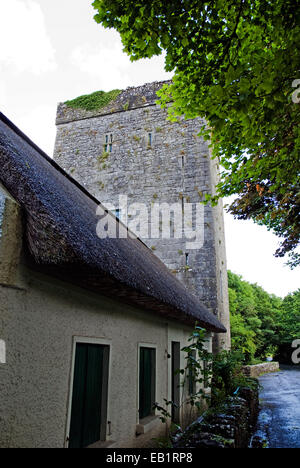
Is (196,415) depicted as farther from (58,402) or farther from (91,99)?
(91,99)

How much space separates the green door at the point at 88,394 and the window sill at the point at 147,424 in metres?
0.99

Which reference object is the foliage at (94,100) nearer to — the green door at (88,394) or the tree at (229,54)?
the tree at (229,54)

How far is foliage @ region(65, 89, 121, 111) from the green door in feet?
45.9

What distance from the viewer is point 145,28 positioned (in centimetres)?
346

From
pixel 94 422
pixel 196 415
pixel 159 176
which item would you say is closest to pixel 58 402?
pixel 94 422

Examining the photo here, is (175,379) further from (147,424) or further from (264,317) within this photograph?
(264,317)

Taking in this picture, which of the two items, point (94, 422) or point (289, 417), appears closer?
point (94, 422)

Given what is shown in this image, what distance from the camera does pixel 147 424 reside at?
14.9ft

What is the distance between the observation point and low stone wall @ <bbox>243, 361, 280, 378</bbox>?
58.5 ft

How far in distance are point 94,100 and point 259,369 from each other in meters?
20.0

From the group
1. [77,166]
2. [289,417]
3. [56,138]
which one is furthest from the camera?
[56,138]

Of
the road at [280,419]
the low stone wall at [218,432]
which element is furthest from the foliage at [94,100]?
the road at [280,419]

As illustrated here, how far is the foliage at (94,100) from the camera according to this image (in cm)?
1529
